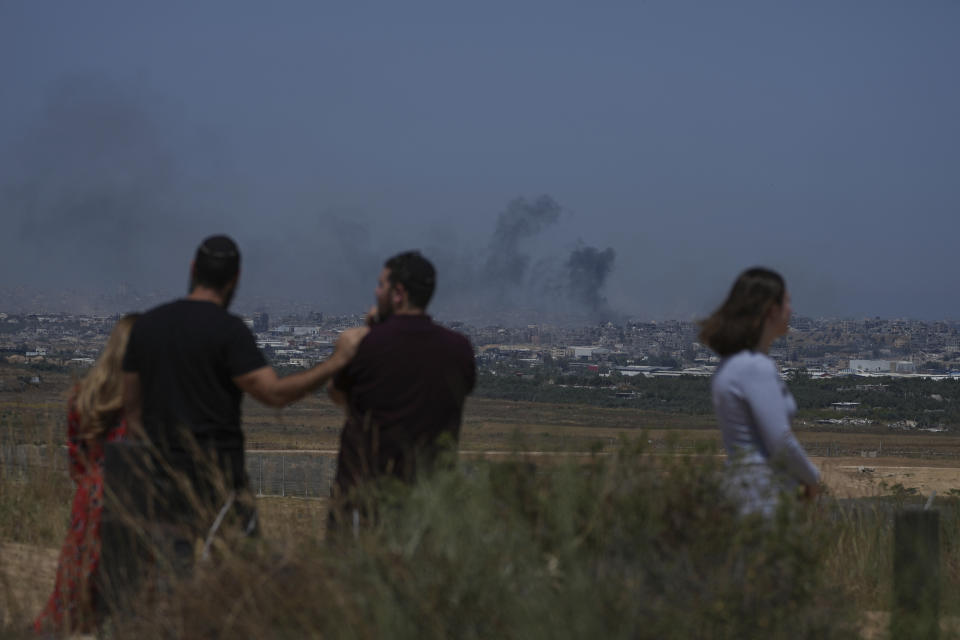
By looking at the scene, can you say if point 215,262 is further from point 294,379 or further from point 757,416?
point 757,416

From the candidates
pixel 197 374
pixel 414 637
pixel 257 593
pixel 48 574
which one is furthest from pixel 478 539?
pixel 48 574

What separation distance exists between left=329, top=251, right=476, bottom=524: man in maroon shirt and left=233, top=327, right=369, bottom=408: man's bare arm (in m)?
0.05

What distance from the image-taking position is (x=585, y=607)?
3.65 m

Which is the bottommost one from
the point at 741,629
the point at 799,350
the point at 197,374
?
the point at 799,350

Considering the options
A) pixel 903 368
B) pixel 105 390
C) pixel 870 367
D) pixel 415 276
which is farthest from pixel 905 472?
pixel 903 368

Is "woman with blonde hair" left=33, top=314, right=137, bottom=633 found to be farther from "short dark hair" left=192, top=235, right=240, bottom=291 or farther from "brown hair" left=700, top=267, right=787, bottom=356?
"brown hair" left=700, top=267, right=787, bottom=356

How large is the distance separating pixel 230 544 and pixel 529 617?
138cm

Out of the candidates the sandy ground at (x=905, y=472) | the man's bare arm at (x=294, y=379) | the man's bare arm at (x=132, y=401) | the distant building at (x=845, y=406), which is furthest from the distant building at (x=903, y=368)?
the man's bare arm at (x=132, y=401)

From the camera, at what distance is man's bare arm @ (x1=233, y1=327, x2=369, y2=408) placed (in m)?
4.74

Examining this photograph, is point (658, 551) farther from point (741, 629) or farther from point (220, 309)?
point (220, 309)

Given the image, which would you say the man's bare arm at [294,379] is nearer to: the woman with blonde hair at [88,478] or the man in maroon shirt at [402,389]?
the man in maroon shirt at [402,389]

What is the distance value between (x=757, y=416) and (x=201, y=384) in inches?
83.5

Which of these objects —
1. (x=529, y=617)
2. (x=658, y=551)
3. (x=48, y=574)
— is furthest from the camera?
(x=48, y=574)

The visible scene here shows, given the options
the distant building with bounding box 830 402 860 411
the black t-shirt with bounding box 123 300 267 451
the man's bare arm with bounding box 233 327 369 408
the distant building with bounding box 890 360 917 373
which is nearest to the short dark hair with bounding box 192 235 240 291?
the black t-shirt with bounding box 123 300 267 451
